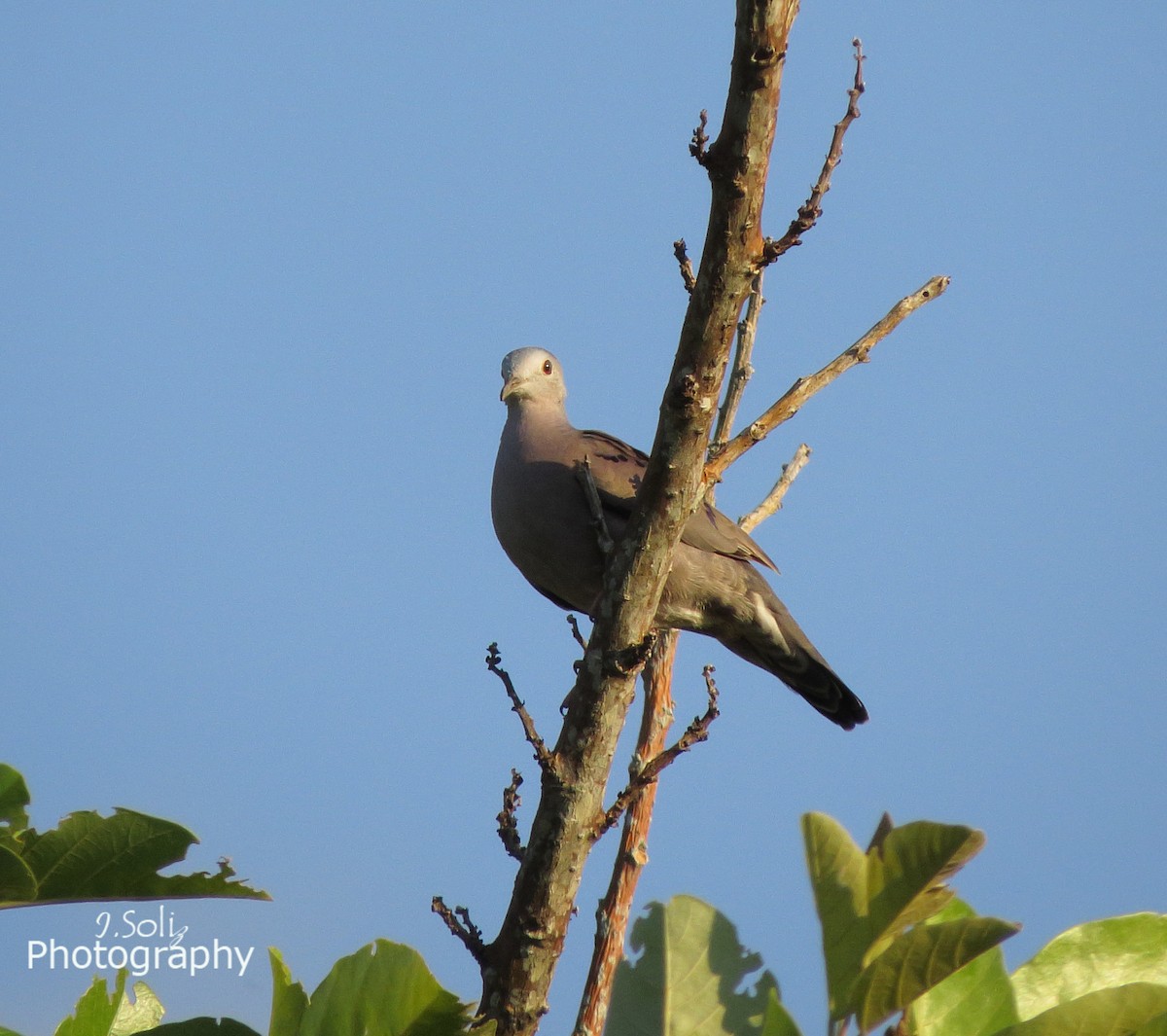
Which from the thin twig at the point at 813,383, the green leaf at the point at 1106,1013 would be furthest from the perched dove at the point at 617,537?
the green leaf at the point at 1106,1013

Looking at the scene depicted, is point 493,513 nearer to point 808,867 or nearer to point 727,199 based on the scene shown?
point 727,199

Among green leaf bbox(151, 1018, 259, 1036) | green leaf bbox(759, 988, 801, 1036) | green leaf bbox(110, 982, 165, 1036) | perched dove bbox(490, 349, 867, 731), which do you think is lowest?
green leaf bbox(759, 988, 801, 1036)

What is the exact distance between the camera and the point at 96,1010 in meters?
2.38

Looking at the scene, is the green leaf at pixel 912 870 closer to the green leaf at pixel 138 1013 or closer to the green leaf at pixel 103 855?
the green leaf at pixel 103 855

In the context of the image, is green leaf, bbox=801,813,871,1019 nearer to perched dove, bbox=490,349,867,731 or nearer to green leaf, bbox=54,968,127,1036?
green leaf, bbox=54,968,127,1036

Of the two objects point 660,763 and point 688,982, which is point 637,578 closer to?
point 660,763

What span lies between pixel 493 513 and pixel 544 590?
0.49 metres

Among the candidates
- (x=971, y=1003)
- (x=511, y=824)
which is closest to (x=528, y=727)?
(x=511, y=824)

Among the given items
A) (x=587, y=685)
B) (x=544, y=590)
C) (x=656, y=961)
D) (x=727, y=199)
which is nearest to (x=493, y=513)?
(x=544, y=590)

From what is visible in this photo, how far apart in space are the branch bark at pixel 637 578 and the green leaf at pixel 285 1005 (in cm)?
102

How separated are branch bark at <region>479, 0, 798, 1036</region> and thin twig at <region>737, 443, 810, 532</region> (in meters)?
2.55

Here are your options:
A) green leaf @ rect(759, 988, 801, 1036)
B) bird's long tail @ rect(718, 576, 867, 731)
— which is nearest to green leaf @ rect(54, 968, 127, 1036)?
green leaf @ rect(759, 988, 801, 1036)

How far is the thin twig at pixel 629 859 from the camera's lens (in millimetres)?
4266

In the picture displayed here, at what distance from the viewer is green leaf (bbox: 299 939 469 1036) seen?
2.32 meters
